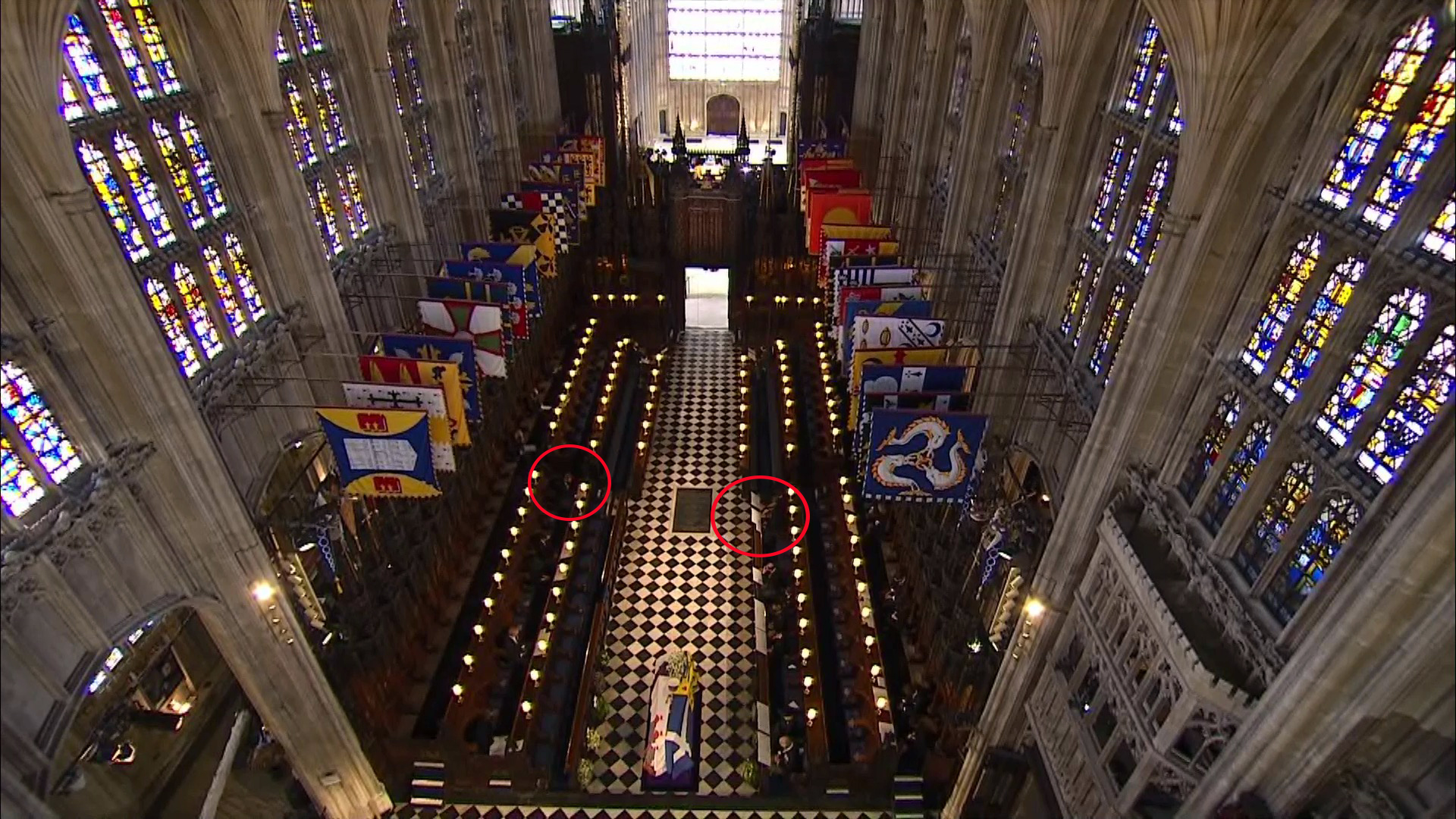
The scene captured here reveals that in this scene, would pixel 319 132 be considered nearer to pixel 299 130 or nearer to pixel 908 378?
pixel 299 130

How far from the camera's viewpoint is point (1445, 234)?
6824 mm

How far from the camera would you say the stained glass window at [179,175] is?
37.7 ft

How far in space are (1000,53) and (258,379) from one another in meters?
16.4

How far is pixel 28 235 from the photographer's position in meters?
8.60

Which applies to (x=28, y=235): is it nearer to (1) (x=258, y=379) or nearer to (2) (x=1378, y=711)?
(1) (x=258, y=379)

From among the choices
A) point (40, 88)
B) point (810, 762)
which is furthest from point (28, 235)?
point (810, 762)

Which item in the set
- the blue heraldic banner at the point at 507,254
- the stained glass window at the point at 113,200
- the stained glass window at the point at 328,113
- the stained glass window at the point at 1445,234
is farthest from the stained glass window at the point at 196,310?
the stained glass window at the point at 1445,234

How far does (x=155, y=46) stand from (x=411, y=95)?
29.9 feet

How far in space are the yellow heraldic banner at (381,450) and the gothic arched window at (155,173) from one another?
2.39m

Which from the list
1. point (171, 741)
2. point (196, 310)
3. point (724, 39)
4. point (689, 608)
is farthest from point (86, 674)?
point (724, 39)

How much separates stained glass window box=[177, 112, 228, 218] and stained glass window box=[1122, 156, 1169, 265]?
14.9m

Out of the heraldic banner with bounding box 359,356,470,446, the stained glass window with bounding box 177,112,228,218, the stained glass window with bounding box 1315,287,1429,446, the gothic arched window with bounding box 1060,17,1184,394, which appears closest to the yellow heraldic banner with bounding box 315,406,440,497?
the heraldic banner with bounding box 359,356,470,446

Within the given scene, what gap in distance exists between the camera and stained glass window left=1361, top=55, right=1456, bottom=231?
6.86 m

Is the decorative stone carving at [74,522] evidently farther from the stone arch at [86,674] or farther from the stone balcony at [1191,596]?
the stone balcony at [1191,596]
